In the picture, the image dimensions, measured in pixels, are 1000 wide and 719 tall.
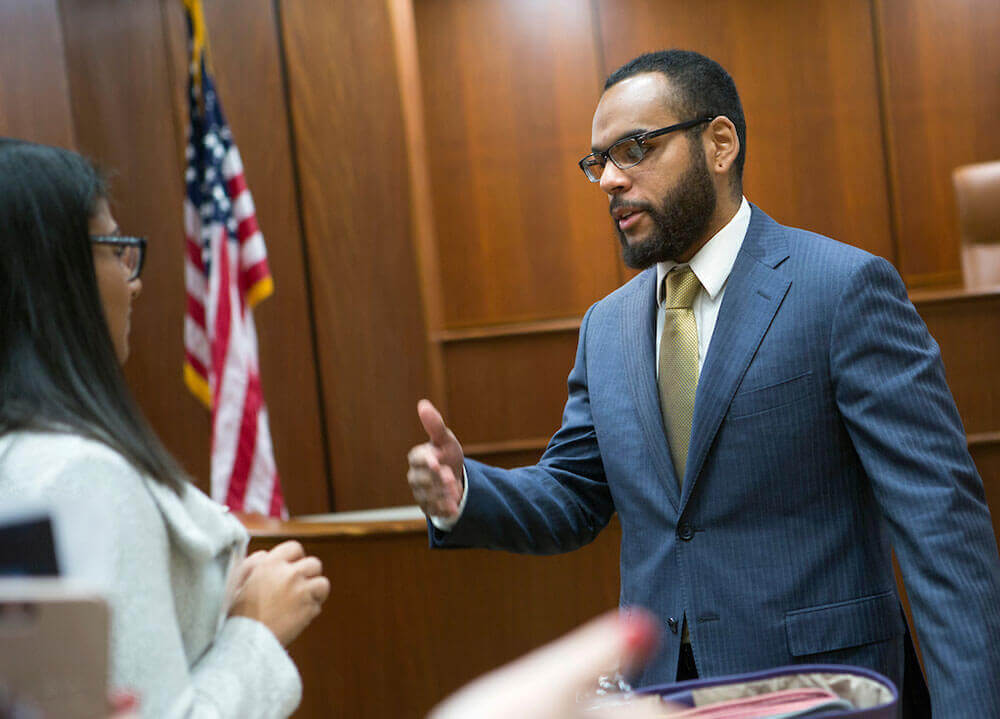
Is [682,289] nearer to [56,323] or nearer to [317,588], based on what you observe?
[317,588]

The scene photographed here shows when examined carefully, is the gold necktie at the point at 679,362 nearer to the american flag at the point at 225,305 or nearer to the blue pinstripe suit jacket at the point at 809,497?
the blue pinstripe suit jacket at the point at 809,497

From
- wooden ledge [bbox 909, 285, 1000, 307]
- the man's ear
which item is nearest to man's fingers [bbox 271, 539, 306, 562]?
the man's ear

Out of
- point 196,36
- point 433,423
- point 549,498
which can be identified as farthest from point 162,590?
point 196,36

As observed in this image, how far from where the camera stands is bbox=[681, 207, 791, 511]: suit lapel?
1.58 metres

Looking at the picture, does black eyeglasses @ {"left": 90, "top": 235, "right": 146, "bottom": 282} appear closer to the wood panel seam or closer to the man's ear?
the man's ear

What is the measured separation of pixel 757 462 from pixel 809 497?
0.10 m

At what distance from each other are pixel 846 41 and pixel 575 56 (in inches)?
65.0

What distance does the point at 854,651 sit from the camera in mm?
1507

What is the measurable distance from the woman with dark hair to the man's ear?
3.61ft

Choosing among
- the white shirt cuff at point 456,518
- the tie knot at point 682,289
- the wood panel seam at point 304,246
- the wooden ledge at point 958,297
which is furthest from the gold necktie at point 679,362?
the wood panel seam at point 304,246

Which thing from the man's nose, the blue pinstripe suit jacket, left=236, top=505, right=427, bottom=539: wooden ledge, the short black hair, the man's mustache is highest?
the short black hair

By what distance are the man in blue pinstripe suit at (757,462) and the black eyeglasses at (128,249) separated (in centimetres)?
42

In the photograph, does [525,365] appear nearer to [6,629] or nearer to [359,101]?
[359,101]

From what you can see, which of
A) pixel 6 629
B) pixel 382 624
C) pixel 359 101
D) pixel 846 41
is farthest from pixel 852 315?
pixel 846 41
